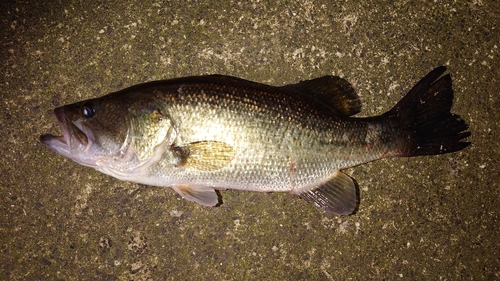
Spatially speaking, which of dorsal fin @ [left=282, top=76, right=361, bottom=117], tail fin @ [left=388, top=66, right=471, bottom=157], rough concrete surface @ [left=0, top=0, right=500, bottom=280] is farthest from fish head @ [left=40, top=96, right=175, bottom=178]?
tail fin @ [left=388, top=66, right=471, bottom=157]

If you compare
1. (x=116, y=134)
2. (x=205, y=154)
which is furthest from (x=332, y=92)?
(x=116, y=134)

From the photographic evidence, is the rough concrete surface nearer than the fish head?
No

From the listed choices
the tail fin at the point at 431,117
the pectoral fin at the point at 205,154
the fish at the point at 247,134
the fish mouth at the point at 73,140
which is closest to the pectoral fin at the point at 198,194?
the fish at the point at 247,134

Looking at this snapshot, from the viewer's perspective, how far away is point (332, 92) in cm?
226

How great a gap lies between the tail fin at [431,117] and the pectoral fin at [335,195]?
0.43m

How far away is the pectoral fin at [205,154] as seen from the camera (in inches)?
79.2

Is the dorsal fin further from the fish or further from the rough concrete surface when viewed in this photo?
the rough concrete surface

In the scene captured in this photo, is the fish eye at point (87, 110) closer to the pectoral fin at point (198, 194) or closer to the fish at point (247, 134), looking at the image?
the fish at point (247, 134)

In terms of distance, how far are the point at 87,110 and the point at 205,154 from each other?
73cm

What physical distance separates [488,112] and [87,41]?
2.92 m

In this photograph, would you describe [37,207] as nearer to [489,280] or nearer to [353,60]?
[353,60]

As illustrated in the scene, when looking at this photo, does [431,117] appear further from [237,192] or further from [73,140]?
[73,140]

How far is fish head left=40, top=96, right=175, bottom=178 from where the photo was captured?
2008 mm

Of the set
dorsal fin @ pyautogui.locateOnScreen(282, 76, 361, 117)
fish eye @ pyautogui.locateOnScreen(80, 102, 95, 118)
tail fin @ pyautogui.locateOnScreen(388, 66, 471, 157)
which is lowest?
tail fin @ pyautogui.locateOnScreen(388, 66, 471, 157)
